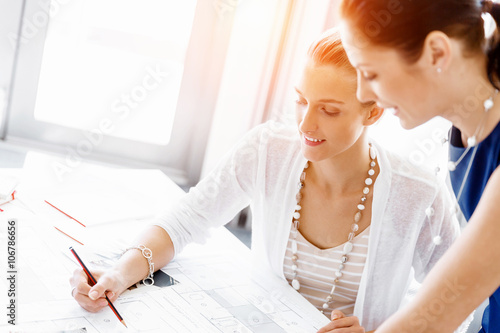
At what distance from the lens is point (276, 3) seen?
2.16 metres

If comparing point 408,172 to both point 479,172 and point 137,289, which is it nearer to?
point 479,172

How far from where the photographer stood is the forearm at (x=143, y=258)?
1.07m

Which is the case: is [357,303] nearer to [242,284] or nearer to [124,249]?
[242,284]

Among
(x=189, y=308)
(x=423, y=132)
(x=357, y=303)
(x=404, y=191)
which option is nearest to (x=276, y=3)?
(x=423, y=132)

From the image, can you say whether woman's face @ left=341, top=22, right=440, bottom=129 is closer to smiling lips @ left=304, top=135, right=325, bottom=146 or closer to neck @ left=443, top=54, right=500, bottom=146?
neck @ left=443, top=54, right=500, bottom=146

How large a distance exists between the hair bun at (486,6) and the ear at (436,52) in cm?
12

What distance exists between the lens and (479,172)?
0.98 metres

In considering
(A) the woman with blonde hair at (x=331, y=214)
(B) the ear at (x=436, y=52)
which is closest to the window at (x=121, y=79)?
(A) the woman with blonde hair at (x=331, y=214)

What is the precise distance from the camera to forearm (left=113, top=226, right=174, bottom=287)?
1.07 meters

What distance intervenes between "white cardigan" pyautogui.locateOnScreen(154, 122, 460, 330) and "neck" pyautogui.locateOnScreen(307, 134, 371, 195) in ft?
0.13

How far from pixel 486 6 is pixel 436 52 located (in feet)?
0.50

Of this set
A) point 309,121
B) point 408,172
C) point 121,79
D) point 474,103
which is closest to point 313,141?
point 309,121

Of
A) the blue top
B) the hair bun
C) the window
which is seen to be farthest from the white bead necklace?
the window

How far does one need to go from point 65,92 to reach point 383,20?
1.93m
